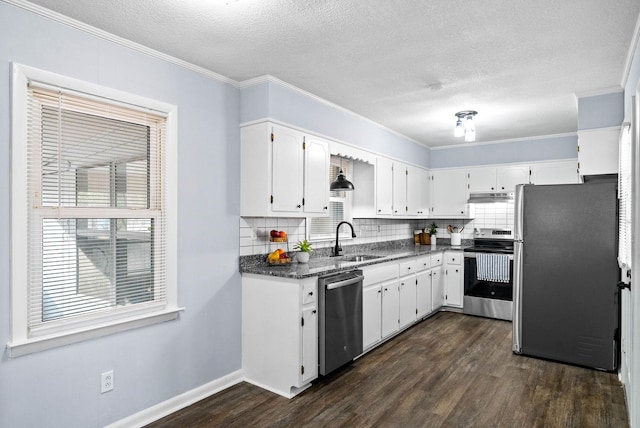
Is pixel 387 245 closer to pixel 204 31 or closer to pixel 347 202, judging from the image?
pixel 347 202

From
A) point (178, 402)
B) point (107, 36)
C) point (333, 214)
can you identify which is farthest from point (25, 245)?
point (333, 214)

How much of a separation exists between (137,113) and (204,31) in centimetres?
71

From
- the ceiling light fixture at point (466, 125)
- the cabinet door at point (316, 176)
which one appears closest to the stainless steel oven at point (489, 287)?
the ceiling light fixture at point (466, 125)

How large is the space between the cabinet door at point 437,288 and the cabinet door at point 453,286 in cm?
7

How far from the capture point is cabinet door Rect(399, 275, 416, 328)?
4.40 metres

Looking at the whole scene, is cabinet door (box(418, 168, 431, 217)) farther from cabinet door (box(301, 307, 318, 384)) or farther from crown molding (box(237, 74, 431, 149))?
cabinet door (box(301, 307, 318, 384))

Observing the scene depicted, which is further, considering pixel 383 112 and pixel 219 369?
pixel 383 112

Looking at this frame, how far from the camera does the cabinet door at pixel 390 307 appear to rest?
4.03m

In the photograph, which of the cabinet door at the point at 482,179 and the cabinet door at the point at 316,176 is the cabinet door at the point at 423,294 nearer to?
the cabinet door at the point at 482,179

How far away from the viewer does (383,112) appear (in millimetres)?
4199

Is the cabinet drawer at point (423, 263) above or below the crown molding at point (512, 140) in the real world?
below

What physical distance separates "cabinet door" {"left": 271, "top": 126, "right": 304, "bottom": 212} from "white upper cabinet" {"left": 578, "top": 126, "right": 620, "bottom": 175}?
2.56 metres

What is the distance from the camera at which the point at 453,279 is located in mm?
5441

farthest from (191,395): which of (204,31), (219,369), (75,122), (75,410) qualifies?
(204,31)
